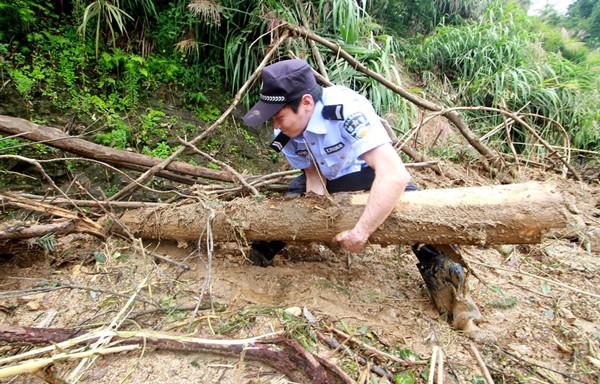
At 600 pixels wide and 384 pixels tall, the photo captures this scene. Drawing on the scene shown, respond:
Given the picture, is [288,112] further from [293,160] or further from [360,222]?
[360,222]

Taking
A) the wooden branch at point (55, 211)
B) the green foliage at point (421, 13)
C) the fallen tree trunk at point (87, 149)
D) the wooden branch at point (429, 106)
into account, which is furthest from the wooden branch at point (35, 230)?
the green foliage at point (421, 13)

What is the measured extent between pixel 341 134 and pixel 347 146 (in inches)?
2.9

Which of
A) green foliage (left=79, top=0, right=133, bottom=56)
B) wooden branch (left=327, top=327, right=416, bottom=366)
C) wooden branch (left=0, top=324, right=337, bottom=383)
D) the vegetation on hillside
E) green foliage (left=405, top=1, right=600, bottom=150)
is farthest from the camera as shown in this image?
green foliage (left=405, top=1, right=600, bottom=150)

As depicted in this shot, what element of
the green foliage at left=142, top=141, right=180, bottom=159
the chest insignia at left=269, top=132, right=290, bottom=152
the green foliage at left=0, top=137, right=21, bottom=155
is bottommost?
the green foliage at left=142, top=141, right=180, bottom=159

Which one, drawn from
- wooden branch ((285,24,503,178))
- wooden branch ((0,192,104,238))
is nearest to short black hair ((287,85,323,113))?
wooden branch ((0,192,104,238))

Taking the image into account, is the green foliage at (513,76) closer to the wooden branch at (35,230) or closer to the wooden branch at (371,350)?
the wooden branch at (371,350)

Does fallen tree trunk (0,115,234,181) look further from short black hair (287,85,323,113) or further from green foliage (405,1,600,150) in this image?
green foliage (405,1,600,150)

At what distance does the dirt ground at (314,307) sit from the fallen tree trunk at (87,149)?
1.99 feet

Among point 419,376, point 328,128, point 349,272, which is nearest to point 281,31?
point 328,128

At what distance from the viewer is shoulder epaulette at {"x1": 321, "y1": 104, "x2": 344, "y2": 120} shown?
156 cm

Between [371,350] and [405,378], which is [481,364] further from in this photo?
[371,350]

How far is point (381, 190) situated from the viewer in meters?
1.39

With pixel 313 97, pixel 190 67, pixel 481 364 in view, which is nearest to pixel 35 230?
pixel 313 97

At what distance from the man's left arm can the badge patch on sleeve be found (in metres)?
0.09
